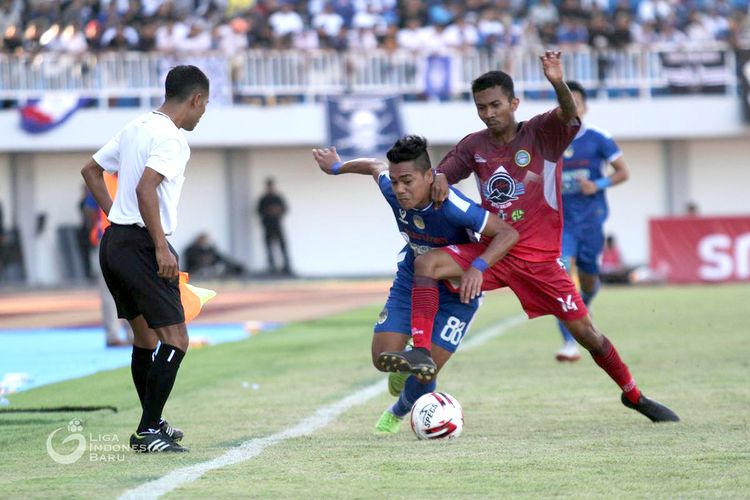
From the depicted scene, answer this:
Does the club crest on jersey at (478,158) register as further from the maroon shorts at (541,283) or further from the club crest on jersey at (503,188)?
the maroon shorts at (541,283)

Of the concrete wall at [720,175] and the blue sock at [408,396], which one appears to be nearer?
the blue sock at [408,396]

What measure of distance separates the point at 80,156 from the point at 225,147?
145 inches

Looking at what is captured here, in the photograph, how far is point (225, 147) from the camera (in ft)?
110

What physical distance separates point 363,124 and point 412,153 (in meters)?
22.2

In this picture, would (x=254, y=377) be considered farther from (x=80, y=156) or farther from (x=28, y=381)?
(x=80, y=156)

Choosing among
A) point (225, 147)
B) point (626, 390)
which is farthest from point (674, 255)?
point (626, 390)

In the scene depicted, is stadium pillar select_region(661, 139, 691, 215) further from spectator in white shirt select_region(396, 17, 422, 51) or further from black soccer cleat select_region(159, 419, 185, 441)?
black soccer cleat select_region(159, 419, 185, 441)

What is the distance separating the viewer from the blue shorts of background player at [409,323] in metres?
8.05

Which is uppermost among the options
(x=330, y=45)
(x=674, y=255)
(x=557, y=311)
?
(x=330, y=45)

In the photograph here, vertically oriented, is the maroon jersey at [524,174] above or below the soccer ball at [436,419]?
above

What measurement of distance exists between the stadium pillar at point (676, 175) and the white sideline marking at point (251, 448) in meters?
24.4

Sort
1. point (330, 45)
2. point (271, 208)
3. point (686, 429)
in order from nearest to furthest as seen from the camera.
→ point (686, 429), point (330, 45), point (271, 208)

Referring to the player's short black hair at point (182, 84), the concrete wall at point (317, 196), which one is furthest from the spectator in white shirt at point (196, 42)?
the player's short black hair at point (182, 84)

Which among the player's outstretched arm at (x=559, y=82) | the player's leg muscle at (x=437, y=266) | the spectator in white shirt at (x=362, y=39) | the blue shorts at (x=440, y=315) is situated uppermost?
the spectator in white shirt at (x=362, y=39)
